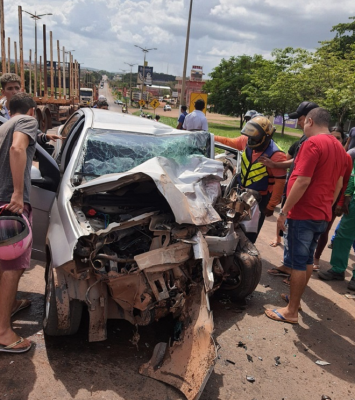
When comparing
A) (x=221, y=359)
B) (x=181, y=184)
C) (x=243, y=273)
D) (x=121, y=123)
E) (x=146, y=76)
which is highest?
(x=146, y=76)

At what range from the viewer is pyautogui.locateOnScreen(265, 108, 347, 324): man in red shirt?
3766 millimetres

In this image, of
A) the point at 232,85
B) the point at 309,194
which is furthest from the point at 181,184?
the point at 232,85

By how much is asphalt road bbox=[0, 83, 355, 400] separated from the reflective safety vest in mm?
1585

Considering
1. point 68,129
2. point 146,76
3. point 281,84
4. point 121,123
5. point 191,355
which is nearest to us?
point 191,355

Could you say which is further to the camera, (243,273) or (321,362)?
(243,273)

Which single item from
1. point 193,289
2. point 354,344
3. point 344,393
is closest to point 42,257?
point 193,289

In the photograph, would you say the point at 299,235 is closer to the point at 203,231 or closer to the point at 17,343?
the point at 203,231

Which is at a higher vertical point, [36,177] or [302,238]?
[36,177]

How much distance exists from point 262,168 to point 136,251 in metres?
2.61

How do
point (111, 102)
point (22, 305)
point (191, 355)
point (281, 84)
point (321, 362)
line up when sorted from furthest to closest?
1. point (111, 102)
2. point (281, 84)
3. point (22, 305)
4. point (321, 362)
5. point (191, 355)

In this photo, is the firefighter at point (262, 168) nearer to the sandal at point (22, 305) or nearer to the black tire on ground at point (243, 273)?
the black tire on ground at point (243, 273)

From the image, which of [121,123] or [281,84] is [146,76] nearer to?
[281,84]

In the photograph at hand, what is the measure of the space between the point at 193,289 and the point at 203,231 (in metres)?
0.50

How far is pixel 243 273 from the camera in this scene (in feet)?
13.9
